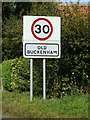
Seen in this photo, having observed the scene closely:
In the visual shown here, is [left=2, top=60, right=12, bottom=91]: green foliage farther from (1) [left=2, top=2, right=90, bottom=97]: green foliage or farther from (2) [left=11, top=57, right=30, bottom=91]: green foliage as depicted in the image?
(1) [left=2, top=2, right=90, bottom=97]: green foliage

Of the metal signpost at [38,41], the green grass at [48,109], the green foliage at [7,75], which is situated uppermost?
the metal signpost at [38,41]

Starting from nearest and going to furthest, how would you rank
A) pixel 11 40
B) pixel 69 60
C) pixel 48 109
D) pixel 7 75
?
pixel 48 109 < pixel 69 60 < pixel 7 75 < pixel 11 40

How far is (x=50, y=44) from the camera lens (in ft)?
30.8

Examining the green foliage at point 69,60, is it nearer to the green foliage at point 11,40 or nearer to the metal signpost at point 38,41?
the metal signpost at point 38,41

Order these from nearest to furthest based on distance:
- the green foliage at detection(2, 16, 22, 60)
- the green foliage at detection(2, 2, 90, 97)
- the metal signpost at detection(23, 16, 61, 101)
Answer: the metal signpost at detection(23, 16, 61, 101) < the green foliage at detection(2, 2, 90, 97) < the green foliage at detection(2, 16, 22, 60)

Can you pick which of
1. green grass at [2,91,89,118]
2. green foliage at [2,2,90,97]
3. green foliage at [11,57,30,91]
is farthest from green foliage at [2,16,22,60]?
green grass at [2,91,89,118]

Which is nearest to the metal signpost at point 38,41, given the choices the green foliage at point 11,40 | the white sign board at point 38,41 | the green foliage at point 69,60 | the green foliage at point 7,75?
the white sign board at point 38,41

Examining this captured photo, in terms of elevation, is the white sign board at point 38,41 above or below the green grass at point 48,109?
above

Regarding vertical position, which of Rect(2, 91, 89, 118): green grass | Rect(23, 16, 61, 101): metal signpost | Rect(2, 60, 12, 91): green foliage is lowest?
Rect(2, 91, 89, 118): green grass

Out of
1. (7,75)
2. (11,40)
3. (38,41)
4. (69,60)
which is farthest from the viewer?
(11,40)

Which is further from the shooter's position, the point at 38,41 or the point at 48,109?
the point at 38,41

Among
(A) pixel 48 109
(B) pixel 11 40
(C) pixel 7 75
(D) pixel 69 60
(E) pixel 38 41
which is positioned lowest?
(A) pixel 48 109

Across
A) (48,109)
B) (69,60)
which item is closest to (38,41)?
(69,60)

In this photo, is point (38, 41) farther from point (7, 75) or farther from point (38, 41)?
point (7, 75)
